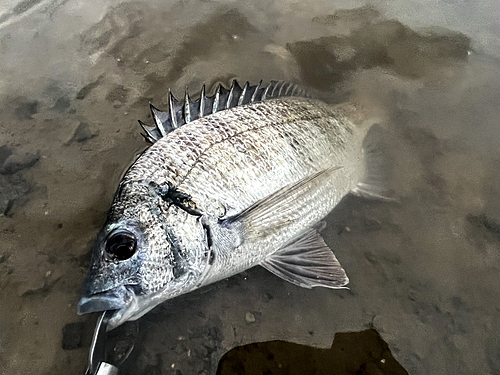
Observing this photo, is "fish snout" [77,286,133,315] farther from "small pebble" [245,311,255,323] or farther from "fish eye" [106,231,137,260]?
"small pebble" [245,311,255,323]

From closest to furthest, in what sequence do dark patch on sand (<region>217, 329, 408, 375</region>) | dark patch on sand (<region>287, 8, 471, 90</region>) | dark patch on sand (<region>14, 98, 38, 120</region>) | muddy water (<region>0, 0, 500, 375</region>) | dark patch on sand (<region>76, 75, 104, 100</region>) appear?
dark patch on sand (<region>217, 329, 408, 375</region>) → muddy water (<region>0, 0, 500, 375</region>) → dark patch on sand (<region>14, 98, 38, 120</region>) → dark patch on sand (<region>76, 75, 104, 100</region>) → dark patch on sand (<region>287, 8, 471, 90</region>)

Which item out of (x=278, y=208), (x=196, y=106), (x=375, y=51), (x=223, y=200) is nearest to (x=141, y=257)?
(x=223, y=200)

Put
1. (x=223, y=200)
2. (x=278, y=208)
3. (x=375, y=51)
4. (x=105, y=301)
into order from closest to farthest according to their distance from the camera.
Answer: (x=105, y=301)
(x=223, y=200)
(x=278, y=208)
(x=375, y=51)

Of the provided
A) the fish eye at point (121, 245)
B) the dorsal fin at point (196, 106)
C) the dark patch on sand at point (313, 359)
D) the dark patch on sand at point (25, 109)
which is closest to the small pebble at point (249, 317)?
the dark patch on sand at point (313, 359)

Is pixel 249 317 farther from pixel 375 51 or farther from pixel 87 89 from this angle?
pixel 375 51

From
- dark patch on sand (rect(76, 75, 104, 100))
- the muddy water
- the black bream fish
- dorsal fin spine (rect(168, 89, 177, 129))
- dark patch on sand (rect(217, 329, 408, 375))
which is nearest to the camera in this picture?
the black bream fish

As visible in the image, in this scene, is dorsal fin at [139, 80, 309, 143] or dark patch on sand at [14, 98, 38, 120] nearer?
dorsal fin at [139, 80, 309, 143]

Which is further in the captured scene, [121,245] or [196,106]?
[196,106]

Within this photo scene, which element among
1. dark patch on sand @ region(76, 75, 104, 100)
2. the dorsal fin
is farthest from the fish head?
dark patch on sand @ region(76, 75, 104, 100)
